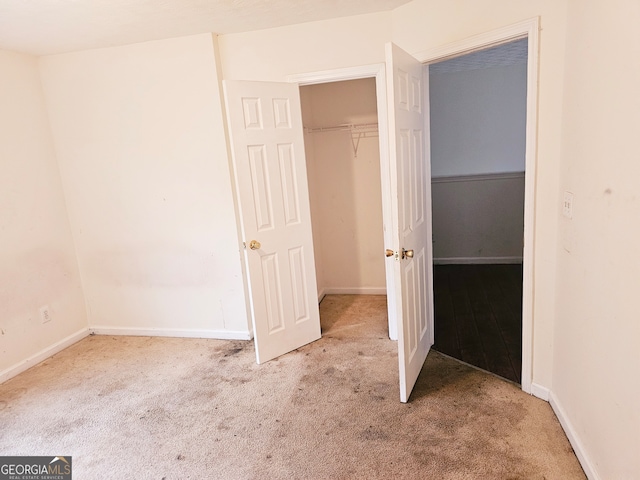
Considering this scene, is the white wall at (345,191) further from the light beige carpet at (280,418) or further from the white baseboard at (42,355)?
the white baseboard at (42,355)

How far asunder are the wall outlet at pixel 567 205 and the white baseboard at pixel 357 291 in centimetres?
229

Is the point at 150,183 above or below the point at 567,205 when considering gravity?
above

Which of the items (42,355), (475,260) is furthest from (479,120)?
(42,355)

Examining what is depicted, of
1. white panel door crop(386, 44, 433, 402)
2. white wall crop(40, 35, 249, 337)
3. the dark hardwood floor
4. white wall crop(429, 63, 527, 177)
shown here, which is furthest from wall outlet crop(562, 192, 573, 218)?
white wall crop(429, 63, 527, 177)

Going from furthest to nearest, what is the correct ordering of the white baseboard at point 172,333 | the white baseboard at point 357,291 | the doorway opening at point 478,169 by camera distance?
the doorway opening at point 478,169 < the white baseboard at point 357,291 < the white baseboard at point 172,333

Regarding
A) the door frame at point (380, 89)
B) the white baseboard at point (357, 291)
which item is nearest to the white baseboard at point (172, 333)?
the white baseboard at point (357, 291)

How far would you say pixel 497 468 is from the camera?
1.79 meters

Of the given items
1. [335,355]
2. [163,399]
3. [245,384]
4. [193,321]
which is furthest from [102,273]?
[335,355]

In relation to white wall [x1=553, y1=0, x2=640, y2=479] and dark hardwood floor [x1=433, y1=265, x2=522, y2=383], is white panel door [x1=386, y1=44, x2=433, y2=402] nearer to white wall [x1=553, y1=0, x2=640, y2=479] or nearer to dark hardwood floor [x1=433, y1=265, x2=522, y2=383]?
dark hardwood floor [x1=433, y1=265, x2=522, y2=383]

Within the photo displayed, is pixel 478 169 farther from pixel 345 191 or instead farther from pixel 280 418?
pixel 280 418

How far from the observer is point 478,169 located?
4.89m

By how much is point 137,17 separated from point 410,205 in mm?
2041

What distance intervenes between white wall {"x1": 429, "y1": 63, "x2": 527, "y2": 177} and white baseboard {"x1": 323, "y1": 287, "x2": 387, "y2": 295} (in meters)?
1.84

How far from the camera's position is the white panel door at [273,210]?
8.57 feet
